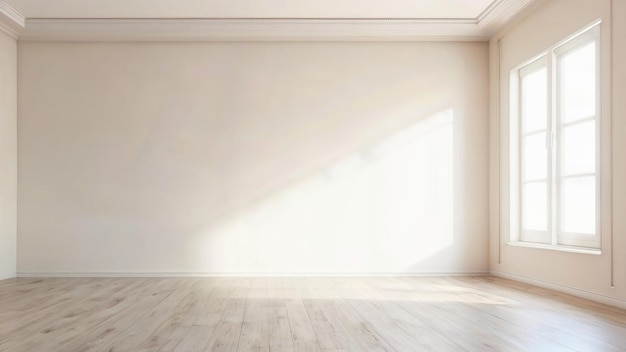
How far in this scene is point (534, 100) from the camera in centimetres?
599

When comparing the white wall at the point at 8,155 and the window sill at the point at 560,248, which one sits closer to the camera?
the window sill at the point at 560,248

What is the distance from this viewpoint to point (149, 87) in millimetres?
6707

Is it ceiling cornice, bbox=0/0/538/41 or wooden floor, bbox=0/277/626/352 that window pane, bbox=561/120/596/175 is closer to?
wooden floor, bbox=0/277/626/352

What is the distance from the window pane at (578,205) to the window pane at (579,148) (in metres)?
0.09

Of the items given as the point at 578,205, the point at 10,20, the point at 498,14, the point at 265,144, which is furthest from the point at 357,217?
the point at 10,20

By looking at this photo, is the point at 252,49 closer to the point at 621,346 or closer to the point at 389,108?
the point at 389,108

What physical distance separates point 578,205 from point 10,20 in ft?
19.7

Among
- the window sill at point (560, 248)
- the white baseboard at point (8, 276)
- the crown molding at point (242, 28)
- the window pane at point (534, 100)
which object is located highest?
the crown molding at point (242, 28)

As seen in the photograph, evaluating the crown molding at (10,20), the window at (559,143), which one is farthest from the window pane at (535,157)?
the crown molding at (10,20)

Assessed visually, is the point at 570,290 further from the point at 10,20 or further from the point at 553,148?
the point at 10,20

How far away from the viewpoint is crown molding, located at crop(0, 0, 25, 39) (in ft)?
19.5

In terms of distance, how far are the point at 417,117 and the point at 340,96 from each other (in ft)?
3.09

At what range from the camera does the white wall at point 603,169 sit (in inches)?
172

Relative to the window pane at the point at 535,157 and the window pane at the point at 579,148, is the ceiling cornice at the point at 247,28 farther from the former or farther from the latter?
the window pane at the point at 579,148
